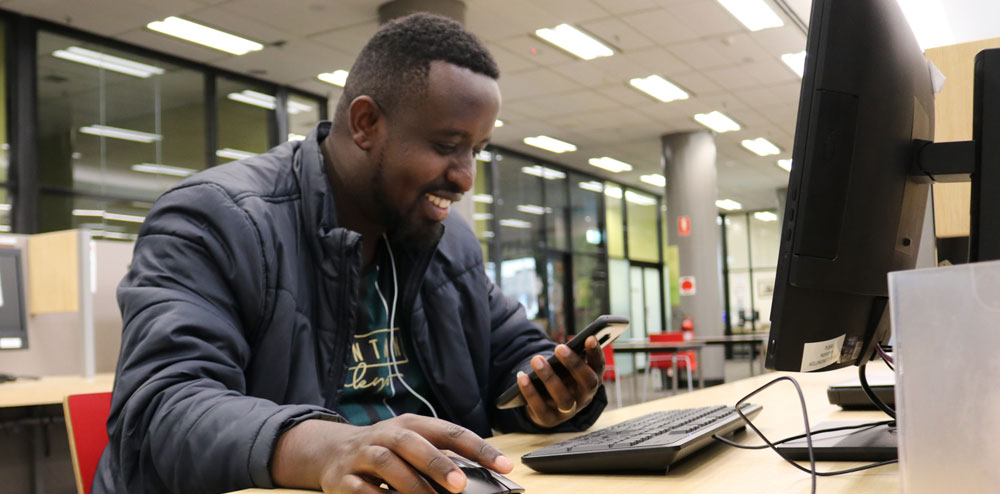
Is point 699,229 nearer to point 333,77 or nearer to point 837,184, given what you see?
point 333,77

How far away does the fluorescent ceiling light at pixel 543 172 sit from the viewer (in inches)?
460

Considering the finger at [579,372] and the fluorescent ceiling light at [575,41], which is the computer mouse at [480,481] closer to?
the finger at [579,372]

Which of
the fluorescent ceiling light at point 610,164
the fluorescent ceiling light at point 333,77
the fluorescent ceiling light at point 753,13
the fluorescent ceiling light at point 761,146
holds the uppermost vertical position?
the fluorescent ceiling light at point 753,13

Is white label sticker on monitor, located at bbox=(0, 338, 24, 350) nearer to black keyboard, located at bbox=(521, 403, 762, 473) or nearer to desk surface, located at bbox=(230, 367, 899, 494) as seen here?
desk surface, located at bbox=(230, 367, 899, 494)

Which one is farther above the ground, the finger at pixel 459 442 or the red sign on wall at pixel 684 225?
the red sign on wall at pixel 684 225

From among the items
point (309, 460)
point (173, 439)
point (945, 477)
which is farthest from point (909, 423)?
point (173, 439)

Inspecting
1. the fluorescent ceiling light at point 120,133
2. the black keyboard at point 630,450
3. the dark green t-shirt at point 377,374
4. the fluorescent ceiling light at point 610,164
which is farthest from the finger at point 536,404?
the fluorescent ceiling light at point 610,164

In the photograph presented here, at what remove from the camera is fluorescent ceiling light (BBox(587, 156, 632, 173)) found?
12182 mm

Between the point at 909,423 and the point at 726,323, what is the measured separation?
17280 mm

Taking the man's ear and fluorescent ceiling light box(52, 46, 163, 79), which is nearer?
the man's ear

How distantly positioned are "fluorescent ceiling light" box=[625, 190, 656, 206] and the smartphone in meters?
13.5

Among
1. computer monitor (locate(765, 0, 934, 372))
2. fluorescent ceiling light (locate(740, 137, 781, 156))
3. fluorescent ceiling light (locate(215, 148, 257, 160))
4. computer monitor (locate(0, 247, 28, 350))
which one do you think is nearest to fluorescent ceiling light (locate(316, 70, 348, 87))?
fluorescent ceiling light (locate(215, 148, 257, 160))

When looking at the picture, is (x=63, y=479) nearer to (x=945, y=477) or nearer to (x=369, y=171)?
(x=369, y=171)

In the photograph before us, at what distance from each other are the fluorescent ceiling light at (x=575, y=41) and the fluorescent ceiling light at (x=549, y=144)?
10.6ft
